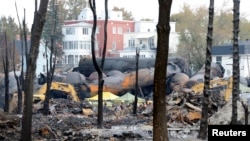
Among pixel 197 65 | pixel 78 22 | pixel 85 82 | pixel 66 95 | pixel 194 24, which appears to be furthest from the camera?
pixel 78 22

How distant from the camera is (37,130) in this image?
23.4 m

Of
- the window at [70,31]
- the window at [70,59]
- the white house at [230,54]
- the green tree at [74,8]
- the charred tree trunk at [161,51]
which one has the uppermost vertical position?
the green tree at [74,8]

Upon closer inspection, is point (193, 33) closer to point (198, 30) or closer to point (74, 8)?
point (198, 30)

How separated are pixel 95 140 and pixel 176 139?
116 inches

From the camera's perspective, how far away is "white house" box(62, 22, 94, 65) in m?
101

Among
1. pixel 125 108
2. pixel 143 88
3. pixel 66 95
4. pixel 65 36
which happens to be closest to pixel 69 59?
pixel 65 36

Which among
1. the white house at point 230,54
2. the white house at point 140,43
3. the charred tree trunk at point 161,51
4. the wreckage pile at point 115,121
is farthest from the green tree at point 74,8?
the charred tree trunk at point 161,51

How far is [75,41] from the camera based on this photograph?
10281 cm

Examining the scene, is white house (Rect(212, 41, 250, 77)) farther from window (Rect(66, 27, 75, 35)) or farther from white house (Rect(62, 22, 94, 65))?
window (Rect(66, 27, 75, 35))

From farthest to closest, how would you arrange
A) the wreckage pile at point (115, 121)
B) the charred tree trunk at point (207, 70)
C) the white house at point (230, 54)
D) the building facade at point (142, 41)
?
1. the building facade at point (142, 41)
2. the white house at point (230, 54)
3. the wreckage pile at point (115, 121)
4. the charred tree trunk at point (207, 70)

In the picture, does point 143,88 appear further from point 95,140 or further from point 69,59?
point 69,59

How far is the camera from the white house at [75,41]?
100975mm

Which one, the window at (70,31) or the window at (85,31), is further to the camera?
the window at (85,31)

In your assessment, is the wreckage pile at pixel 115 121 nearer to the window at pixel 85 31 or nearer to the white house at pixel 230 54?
the white house at pixel 230 54
